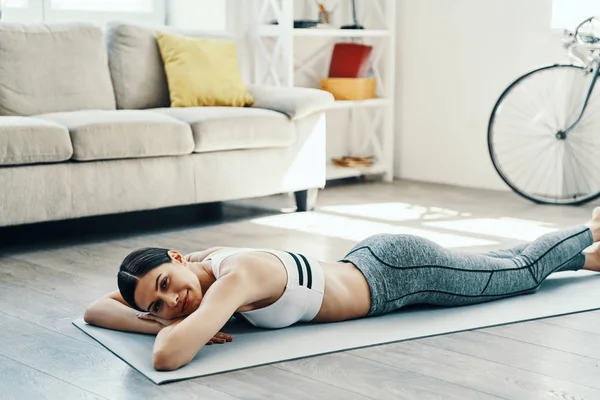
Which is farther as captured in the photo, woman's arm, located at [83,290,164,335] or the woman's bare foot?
the woman's bare foot

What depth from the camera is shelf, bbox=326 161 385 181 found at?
16.5 ft

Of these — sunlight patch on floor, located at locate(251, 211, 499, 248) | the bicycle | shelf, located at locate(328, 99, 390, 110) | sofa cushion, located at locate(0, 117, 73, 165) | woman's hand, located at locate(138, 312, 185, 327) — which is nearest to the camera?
woman's hand, located at locate(138, 312, 185, 327)

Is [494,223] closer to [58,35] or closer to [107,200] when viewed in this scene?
[107,200]

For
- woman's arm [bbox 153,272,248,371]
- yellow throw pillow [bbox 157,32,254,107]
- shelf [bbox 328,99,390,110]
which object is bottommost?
woman's arm [bbox 153,272,248,371]

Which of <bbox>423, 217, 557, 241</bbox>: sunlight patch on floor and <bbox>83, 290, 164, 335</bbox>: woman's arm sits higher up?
<bbox>83, 290, 164, 335</bbox>: woman's arm

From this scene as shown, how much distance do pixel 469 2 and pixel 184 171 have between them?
2.10 m

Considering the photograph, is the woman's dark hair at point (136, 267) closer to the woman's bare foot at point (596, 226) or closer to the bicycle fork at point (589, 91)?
the woman's bare foot at point (596, 226)

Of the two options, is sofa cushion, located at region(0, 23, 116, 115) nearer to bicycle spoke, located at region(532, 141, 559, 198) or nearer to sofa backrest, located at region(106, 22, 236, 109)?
sofa backrest, located at region(106, 22, 236, 109)

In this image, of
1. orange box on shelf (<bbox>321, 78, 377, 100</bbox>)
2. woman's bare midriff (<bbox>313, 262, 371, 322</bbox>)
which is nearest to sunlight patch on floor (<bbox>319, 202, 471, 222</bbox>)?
orange box on shelf (<bbox>321, 78, 377, 100</bbox>)

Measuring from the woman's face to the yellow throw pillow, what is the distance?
7.15 ft

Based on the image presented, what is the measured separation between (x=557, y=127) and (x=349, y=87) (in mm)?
1142

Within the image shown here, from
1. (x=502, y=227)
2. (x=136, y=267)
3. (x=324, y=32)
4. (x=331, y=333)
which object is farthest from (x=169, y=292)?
(x=324, y=32)

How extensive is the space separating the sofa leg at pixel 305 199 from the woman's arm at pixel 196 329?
2.24 metres

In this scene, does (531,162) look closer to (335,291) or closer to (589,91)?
(589,91)
